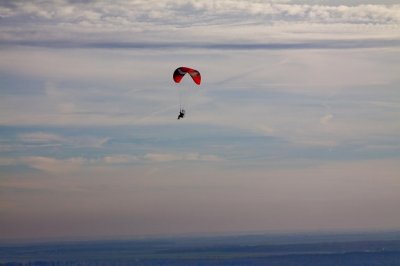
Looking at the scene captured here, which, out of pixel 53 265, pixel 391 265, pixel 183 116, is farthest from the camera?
pixel 53 265

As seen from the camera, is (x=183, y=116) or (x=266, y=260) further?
(x=266, y=260)

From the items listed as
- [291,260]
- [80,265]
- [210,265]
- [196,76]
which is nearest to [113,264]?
[80,265]

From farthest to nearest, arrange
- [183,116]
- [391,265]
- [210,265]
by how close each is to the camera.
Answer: [210,265] < [391,265] < [183,116]

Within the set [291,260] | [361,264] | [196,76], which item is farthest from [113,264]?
[196,76]

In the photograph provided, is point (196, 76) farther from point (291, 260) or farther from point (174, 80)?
point (291, 260)

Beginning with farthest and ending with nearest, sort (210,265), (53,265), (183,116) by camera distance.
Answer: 1. (53,265)
2. (210,265)
3. (183,116)

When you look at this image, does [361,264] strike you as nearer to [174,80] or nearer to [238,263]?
[238,263]
